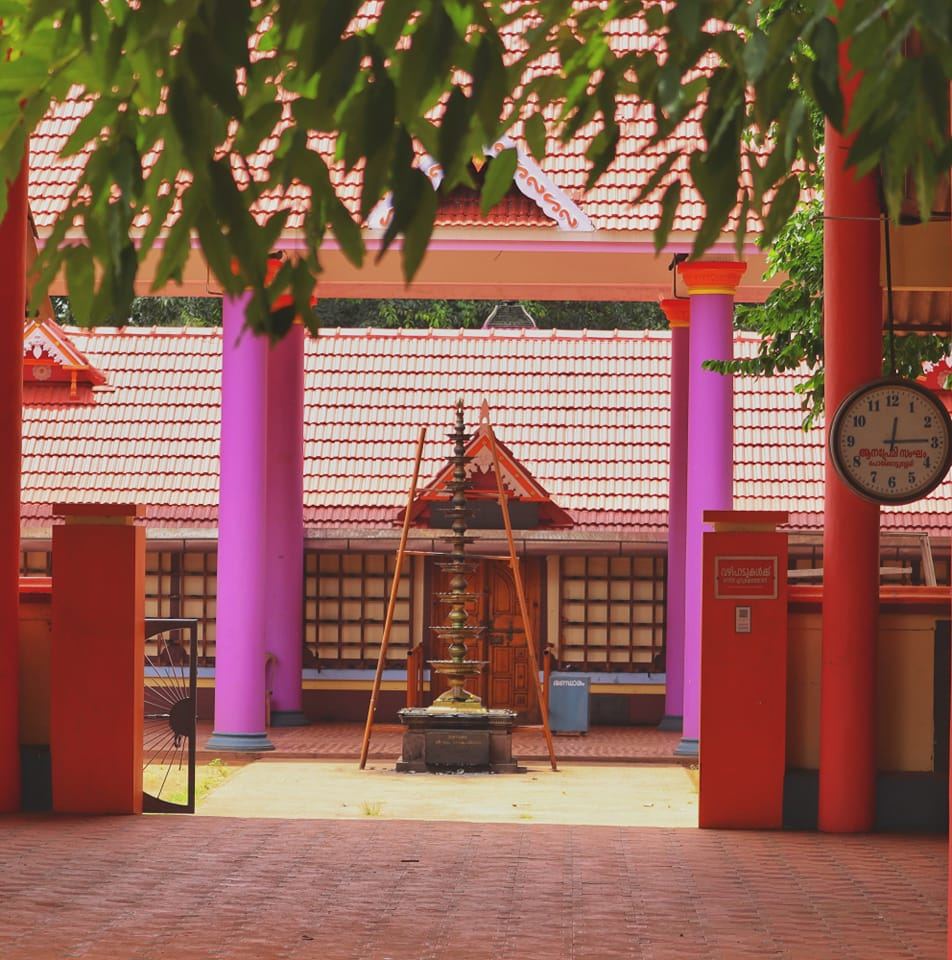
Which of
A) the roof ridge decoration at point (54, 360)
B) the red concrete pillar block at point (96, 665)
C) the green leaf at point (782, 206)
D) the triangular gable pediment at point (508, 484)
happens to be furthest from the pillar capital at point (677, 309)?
the green leaf at point (782, 206)

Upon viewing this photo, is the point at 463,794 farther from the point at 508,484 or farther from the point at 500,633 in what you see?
the point at 500,633

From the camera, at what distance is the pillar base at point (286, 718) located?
63.4 ft

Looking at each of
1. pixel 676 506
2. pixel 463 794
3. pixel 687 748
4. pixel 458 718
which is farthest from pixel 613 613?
Result: pixel 463 794

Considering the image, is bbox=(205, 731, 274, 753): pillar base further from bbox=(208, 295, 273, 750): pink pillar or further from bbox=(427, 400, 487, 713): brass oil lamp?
bbox=(427, 400, 487, 713): brass oil lamp

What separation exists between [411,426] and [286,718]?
404 centimetres

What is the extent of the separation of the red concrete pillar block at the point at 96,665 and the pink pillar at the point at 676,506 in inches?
329

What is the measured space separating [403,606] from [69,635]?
31.3 feet

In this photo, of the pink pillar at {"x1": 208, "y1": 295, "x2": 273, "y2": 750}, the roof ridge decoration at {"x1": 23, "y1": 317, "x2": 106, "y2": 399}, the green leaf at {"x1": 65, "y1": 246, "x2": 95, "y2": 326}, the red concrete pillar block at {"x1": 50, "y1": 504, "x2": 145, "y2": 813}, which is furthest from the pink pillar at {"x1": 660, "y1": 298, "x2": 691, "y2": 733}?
the green leaf at {"x1": 65, "y1": 246, "x2": 95, "y2": 326}

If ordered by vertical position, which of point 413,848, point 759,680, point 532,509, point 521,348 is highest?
point 521,348

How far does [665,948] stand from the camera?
7262mm

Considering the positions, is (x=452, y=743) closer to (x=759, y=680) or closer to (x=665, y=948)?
(x=759, y=680)

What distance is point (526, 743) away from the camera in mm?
18500

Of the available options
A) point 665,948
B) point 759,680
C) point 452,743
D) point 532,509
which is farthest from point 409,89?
point 532,509

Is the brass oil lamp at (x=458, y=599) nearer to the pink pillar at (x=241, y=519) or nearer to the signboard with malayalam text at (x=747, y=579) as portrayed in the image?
the pink pillar at (x=241, y=519)
